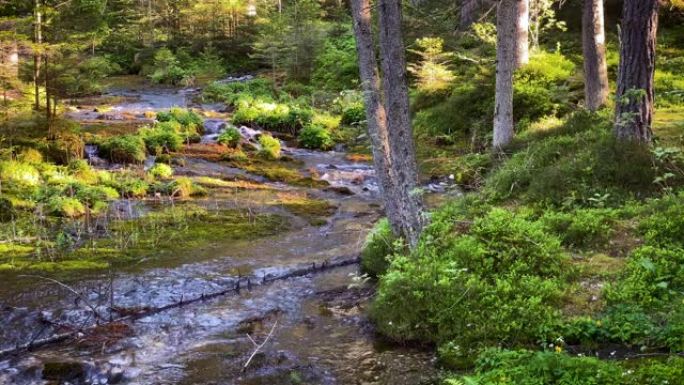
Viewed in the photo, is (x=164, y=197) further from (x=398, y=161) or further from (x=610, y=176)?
(x=610, y=176)

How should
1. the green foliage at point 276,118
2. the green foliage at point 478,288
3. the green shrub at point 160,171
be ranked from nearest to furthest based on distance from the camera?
the green foliage at point 478,288
the green shrub at point 160,171
the green foliage at point 276,118

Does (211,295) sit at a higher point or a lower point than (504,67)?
lower

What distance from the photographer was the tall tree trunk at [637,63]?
27.0 ft

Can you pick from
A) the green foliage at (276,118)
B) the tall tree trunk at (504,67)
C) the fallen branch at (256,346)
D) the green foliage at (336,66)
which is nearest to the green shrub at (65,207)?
the fallen branch at (256,346)

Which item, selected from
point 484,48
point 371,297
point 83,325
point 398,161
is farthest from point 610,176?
point 484,48

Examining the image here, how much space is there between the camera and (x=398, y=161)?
7.75 meters

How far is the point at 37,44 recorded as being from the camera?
44.2 ft

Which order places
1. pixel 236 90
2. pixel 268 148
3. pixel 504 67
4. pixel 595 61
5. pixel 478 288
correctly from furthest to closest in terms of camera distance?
pixel 236 90 → pixel 268 148 → pixel 595 61 → pixel 504 67 → pixel 478 288

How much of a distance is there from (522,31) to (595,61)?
3.13 meters

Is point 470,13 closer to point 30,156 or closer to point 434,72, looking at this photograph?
point 434,72

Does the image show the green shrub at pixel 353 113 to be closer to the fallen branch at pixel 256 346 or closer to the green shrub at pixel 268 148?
the green shrub at pixel 268 148

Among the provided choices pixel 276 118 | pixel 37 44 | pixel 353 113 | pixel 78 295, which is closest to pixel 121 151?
pixel 37 44

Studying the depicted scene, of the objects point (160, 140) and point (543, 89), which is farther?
point (160, 140)

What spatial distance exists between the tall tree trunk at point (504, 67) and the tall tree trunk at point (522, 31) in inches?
107
